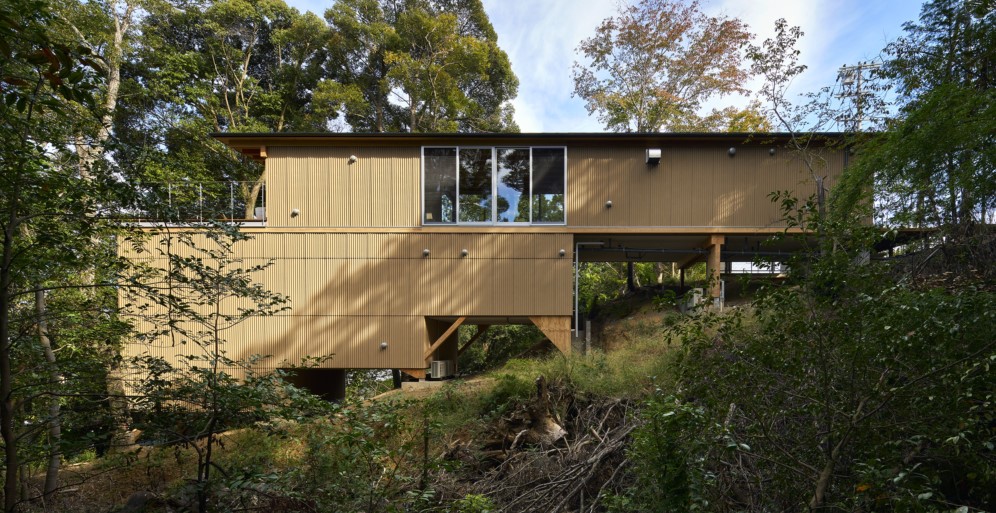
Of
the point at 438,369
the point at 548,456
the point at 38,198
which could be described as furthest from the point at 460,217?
the point at 38,198

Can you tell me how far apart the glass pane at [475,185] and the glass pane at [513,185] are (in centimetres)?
26

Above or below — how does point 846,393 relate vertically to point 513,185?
below

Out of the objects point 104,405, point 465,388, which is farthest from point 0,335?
point 465,388

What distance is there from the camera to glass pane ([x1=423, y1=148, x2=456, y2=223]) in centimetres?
1014

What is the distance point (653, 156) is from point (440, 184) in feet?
14.6

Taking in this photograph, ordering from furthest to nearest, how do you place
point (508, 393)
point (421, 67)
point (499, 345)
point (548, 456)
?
1. point (499, 345)
2. point (421, 67)
3. point (508, 393)
4. point (548, 456)

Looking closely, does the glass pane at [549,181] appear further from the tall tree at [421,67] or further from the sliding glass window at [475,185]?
the tall tree at [421,67]

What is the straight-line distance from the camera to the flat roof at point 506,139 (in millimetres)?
9852

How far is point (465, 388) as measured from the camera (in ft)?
29.1

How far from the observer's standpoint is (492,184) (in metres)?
10.1

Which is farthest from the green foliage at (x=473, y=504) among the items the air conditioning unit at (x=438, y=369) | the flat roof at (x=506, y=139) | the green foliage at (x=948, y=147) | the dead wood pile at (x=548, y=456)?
the flat roof at (x=506, y=139)

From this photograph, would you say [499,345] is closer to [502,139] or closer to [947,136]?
[502,139]

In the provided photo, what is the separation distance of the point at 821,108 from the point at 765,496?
8912 mm

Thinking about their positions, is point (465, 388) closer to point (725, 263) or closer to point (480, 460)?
point (480, 460)
